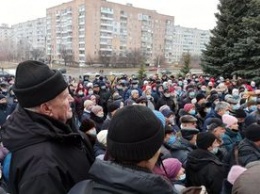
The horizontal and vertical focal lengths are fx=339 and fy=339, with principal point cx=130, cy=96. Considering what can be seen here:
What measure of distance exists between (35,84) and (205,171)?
8.12 feet

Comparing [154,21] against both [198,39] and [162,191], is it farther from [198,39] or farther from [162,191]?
[162,191]

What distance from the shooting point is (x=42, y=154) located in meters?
1.70

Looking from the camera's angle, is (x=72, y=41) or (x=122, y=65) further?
(x=72, y=41)

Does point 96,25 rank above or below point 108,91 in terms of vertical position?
above

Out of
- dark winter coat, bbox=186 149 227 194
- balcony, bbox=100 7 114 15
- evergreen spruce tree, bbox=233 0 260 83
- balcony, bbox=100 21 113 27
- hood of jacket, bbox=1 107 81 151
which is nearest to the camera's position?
hood of jacket, bbox=1 107 81 151

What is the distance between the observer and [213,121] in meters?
5.41

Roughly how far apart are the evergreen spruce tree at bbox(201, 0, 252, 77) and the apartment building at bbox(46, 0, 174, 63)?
159 ft

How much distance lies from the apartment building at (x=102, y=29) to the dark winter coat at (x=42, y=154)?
67.8m

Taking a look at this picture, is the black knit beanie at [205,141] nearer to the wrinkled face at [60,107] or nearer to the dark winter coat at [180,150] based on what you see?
the dark winter coat at [180,150]

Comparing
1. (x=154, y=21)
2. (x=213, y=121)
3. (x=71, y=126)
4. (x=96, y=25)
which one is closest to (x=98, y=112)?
(x=213, y=121)

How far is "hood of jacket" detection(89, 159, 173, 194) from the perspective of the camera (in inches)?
56.2

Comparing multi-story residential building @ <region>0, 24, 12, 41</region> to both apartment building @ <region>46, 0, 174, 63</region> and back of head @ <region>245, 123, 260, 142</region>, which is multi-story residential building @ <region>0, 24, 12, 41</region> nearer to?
apartment building @ <region>46, 0, 174, 63</region>

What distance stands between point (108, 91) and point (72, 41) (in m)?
67.0

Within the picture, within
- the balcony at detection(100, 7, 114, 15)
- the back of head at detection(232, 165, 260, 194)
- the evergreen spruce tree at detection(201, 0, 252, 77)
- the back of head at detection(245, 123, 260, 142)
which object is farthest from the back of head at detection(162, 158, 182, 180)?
the balcony at detection(100, 7, 114, 15)
